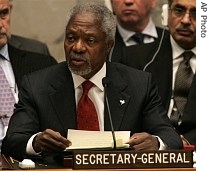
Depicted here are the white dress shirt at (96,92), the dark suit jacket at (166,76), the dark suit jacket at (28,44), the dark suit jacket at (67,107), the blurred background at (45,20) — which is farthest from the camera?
the blurred background at (45,20)

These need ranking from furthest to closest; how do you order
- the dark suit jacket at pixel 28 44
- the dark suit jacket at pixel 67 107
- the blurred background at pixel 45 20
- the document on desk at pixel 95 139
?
the blurred background at pixel 45 20 < the dark suit jacket at pixel 28 44 < the dark suit jacket at pixel 67 107 < the document on desk at pixel 95 139

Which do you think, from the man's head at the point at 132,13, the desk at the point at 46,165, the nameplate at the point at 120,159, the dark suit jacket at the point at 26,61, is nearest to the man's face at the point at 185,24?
the man's head at the point at 132,13

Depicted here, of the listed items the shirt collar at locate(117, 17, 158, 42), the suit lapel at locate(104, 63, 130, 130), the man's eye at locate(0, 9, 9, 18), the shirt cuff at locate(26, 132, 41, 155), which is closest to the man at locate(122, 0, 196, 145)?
the shirt collar at locate(117, 17, 158, 42)

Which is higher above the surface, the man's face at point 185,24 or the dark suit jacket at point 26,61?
the man's face at point 185,24

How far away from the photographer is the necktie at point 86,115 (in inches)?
167

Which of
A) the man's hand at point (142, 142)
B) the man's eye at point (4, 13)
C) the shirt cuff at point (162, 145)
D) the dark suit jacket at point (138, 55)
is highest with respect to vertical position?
the man's eye at point (4, 13)

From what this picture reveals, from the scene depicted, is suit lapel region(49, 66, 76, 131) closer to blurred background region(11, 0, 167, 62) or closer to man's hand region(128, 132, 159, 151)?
man's hand region(128, 132, 159, 151)

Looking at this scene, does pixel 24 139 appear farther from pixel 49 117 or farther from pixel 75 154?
pixel 75 154

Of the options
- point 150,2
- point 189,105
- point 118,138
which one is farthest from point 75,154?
point 150,2

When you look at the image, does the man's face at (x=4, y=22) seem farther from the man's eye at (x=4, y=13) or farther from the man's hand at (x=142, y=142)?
the man's hand at (x=142, y=142)

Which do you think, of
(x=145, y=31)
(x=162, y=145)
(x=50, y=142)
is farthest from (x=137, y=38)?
(x=50, y=142)

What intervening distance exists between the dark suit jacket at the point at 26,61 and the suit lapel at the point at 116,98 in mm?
880

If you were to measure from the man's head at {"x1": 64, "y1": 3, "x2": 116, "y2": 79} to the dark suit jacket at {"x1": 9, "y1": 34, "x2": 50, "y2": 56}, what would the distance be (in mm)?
1232

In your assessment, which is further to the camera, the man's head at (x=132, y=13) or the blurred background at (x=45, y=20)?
the blurred background at (x=45, y=20)
